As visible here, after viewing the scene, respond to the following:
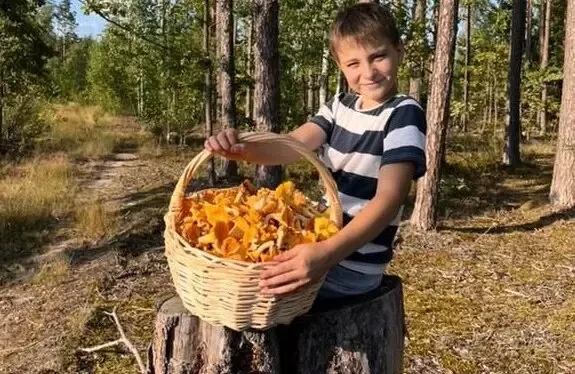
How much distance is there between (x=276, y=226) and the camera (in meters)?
2.06

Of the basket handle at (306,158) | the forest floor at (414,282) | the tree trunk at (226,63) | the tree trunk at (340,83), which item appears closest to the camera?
the basket handle at (306,158)

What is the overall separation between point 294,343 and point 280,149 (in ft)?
2.32

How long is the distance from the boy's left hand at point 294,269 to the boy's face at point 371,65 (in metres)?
0.67

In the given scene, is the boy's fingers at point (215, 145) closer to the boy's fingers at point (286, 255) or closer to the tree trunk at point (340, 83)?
the boy's fingers at point (286, 255)

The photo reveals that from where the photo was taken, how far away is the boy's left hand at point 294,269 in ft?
6.26

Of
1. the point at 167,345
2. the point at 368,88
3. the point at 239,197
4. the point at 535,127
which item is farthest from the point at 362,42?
the point at 535,127

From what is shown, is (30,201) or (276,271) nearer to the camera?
(276,271)

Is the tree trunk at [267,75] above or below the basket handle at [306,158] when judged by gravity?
above

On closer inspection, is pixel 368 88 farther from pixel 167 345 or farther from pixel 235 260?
pixel 167 345

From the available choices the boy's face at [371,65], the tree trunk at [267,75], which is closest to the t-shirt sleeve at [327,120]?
the boy's face at [371,65]

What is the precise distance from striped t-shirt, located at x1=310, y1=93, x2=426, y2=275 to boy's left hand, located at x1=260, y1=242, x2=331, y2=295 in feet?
1.37

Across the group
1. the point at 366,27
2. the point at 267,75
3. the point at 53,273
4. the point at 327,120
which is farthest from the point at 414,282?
the point at 366,27

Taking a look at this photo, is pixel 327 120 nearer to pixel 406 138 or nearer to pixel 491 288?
pixel 406 138

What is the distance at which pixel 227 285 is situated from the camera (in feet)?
6.32
